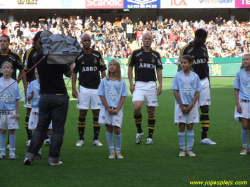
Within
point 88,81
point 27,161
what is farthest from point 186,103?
point 27,161

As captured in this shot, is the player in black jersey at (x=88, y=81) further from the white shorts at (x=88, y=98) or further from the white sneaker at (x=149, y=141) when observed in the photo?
the white sneaker at (x=149, y=141)

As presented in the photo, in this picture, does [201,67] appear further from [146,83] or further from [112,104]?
[112,104]

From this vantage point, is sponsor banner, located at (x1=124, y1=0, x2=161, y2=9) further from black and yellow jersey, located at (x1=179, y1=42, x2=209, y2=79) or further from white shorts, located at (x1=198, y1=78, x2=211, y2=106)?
white shorts, located at (x1=198, y1=78, x2=211, y2=106)

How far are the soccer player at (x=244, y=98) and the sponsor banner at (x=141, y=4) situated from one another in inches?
1464

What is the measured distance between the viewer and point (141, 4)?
44.7 m

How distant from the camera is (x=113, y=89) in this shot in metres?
8.15

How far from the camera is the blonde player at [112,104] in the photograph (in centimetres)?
800

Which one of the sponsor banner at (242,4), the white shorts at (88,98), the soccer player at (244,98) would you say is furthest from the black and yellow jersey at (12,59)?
the sponsor banner at (242,4)

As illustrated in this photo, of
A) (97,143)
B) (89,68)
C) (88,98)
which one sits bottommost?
(97,143)

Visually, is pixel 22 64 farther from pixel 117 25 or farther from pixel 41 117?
pixel 117 25

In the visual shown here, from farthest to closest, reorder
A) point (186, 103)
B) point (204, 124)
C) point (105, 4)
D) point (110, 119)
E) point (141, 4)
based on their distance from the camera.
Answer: point (141, 4) → point (105, 4) → point (204, 124) → point (186, 103) → point (110, 119)

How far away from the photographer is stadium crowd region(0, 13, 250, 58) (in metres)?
39.0

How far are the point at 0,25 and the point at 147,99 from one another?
112ft

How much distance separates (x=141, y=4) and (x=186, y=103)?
3755 centimetres
